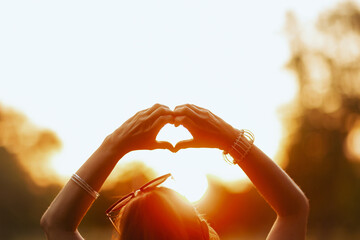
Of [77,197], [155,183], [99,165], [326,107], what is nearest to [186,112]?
[155,183]

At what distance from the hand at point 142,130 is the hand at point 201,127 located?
6cm

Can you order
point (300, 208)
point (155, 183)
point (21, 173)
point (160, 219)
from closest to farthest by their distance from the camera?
Result: 1. point (160, 219)
2. point (155, 183)
3. point (300, 208)
4. point (21, 173)

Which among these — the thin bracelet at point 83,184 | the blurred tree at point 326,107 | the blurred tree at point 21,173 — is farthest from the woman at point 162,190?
the blurred tree at point 21,173

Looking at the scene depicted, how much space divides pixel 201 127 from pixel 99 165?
1.49 feet

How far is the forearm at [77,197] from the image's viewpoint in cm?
232

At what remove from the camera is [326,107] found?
3472 cm

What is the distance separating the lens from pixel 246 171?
8.14ft

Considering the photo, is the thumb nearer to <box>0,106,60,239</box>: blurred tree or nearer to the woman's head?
the woman's head

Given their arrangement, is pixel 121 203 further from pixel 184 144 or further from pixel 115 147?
pixel 184 144

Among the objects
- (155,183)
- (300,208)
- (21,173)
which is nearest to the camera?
(155,183)

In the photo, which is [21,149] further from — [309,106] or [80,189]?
[80,189]

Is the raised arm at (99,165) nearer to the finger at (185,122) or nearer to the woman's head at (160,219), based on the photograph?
the finger at (185,122)

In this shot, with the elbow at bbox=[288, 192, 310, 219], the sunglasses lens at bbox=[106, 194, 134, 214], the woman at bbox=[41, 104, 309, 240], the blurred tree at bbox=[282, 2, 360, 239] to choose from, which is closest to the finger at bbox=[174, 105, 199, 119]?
the woman at bbox=[41, 104, 309, 240]

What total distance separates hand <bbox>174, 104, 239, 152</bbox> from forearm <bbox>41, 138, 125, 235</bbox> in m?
0.30
